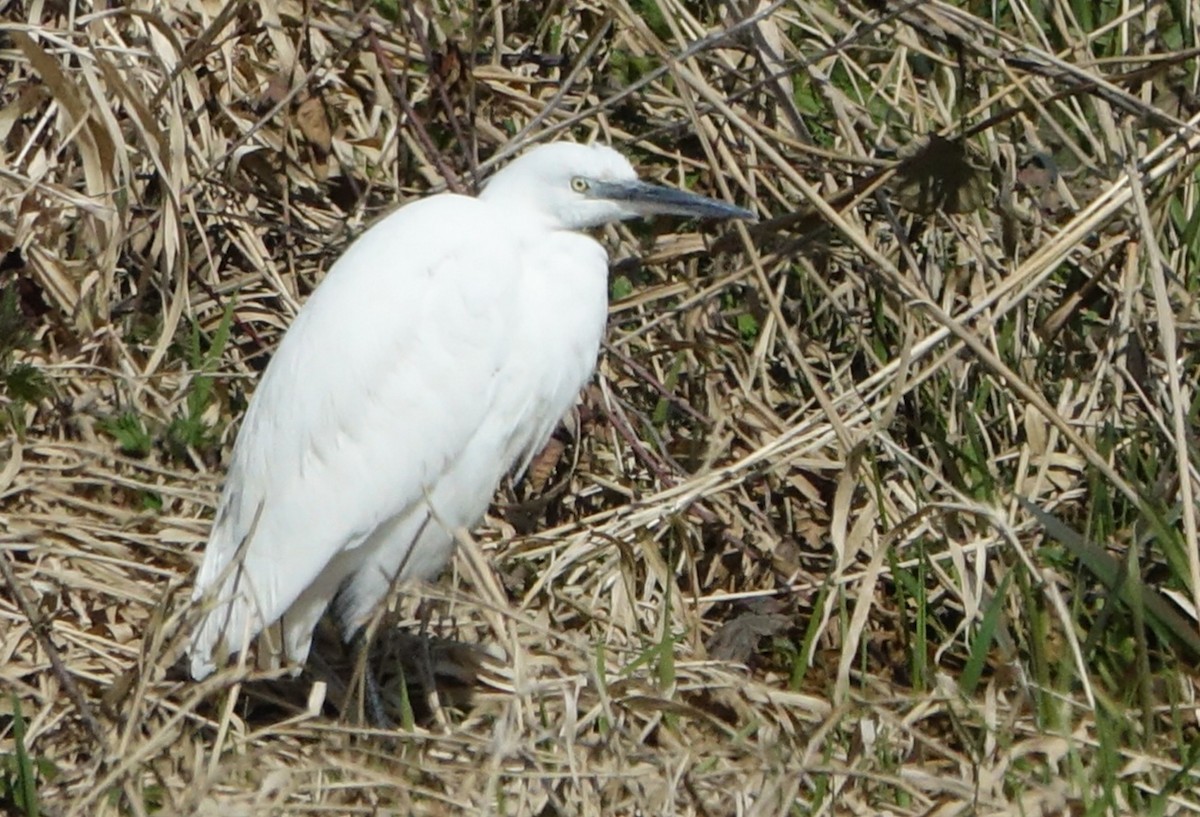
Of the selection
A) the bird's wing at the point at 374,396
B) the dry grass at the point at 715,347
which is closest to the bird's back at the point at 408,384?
the bird's wing at the point at 374,396

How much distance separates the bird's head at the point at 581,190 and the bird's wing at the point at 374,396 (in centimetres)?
7

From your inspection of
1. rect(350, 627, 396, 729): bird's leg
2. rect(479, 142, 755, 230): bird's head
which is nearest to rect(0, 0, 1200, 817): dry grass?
rect(350, 627, 396, 729): bird's leg

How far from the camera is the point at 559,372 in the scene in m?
2.72

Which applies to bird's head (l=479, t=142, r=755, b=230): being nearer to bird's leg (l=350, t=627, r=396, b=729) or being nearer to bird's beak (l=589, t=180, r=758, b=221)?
bird's beak (l=589, t=180, r=758, b=221)

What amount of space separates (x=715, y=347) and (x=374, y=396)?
816 mm

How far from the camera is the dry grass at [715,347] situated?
275cm

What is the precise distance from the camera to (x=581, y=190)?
8.96 ft

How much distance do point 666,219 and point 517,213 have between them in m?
0.74

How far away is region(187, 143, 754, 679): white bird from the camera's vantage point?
2682 millimetres

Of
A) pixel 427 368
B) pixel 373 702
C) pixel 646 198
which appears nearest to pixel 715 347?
pixel 646 198

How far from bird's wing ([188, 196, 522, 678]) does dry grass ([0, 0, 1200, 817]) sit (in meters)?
0.19

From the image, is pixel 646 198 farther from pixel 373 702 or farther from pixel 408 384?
pixel 373 702

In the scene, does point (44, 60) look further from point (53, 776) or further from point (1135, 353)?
point (1135, 353)

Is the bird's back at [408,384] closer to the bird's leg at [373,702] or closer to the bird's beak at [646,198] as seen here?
the bird's beak at [646,198]
